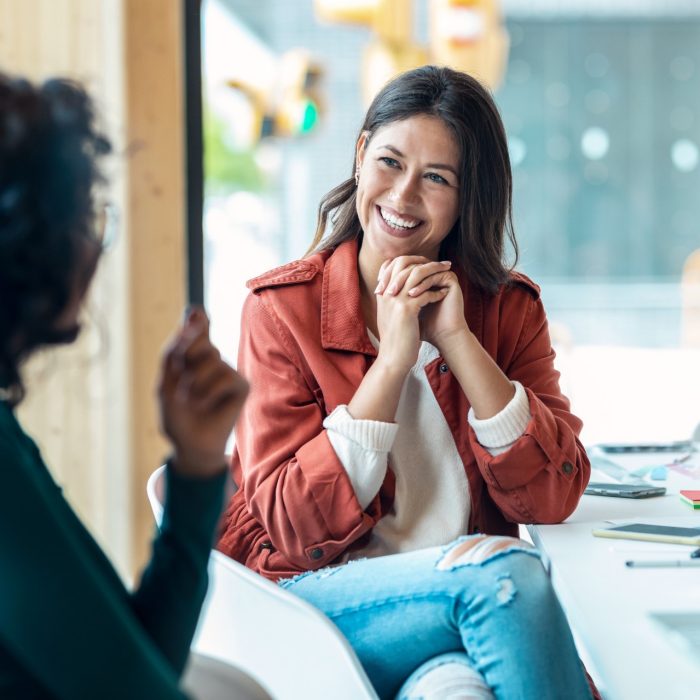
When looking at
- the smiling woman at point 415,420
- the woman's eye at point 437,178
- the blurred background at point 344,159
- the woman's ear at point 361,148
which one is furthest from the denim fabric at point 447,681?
the blurred background at point 344,159

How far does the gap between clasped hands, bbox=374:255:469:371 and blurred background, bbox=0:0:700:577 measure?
6.58 ft

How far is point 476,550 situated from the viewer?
1.31 m

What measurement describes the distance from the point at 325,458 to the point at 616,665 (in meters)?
0.64

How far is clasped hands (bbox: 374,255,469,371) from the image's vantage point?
153cm

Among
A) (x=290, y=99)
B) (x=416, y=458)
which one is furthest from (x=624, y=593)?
Answer: (x=290, y=99)

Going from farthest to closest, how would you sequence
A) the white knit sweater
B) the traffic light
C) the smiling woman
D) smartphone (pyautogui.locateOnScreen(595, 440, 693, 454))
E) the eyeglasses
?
the traffic light → smartphone (pyautogui.locateOnScreen(595, 440, 693, 454)) → the white knit sweater → the smiling woman → the eyeglasses

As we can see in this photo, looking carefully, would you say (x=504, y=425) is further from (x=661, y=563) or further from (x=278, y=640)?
(x=278, y=640)

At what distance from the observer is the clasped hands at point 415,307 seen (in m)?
1.53

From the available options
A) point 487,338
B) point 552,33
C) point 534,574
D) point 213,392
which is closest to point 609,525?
point 534,574

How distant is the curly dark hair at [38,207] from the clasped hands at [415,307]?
79 centimetres

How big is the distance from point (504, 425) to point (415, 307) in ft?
0.73

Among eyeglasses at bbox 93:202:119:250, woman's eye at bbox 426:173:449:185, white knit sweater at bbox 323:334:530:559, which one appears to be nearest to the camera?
eyeglasses at bbox 93:202:119:250

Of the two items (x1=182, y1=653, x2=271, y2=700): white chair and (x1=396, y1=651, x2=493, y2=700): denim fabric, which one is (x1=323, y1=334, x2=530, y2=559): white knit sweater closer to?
(x1=396, y1=651, x2=493, y2=700): denim fabric

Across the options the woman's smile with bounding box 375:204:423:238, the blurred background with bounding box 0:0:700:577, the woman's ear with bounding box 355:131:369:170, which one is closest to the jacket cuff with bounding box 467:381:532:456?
the woman's smile with bounding box 375:204:423:238
